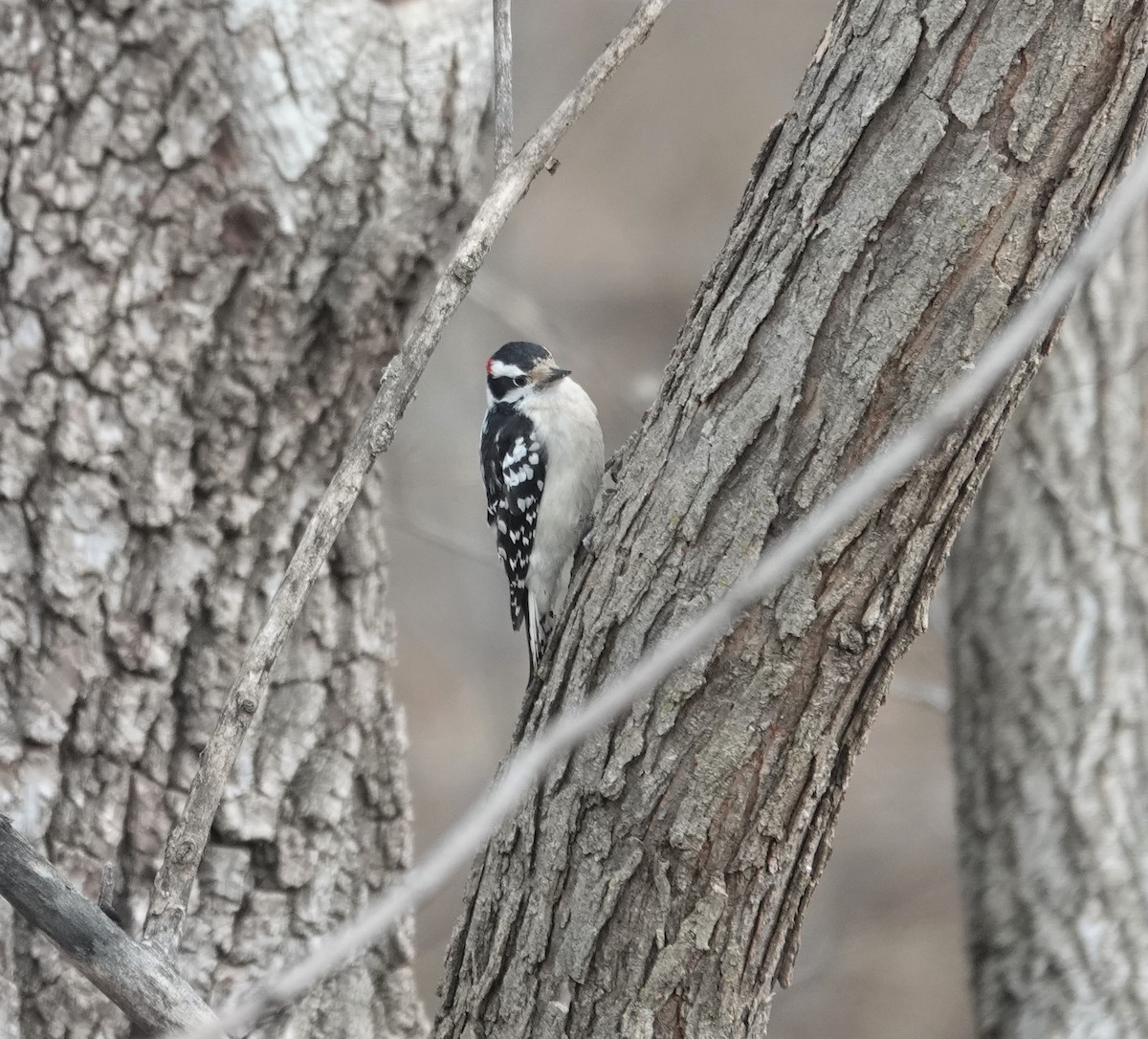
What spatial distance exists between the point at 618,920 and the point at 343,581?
1.25 m

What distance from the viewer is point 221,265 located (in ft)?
8.69

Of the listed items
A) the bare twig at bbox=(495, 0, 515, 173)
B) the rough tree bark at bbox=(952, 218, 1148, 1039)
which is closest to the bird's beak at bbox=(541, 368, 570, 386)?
the rough tree bark at bbox=(952, 218, 1148, 1039)

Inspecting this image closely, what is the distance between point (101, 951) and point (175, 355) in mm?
1304

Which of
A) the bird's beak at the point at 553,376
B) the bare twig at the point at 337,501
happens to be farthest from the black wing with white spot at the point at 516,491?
the bare twig at the point at 337,501

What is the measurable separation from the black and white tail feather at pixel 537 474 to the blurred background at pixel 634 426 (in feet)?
7.27

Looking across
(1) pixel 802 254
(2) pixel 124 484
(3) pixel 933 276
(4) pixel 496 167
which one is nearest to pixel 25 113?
(2) pixel 124 484

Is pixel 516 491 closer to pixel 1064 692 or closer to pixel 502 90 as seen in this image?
pixel 1064 692

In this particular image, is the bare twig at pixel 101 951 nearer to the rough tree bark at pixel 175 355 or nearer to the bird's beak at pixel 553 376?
the rough tree bark at pixel 175 355

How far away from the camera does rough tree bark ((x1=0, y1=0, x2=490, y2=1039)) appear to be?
2.57 metres

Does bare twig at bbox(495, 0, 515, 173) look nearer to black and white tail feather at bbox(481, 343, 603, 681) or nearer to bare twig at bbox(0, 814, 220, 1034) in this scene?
bare twig at bbox(0, 814, 220, 1034)

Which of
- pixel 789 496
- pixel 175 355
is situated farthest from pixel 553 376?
pixel 789 496

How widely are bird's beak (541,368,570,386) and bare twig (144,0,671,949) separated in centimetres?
180

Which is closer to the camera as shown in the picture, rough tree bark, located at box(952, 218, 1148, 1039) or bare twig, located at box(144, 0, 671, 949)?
bare twig, located at box(144, 0, 671, 949)

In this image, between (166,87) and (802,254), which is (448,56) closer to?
(166,87)
